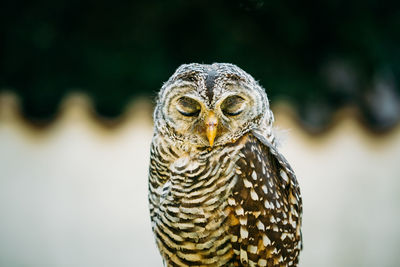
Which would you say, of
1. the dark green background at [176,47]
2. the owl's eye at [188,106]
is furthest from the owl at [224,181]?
the dark green background at [176,47]

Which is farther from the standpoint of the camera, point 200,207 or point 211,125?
point 200,207

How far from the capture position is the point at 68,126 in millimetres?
3211

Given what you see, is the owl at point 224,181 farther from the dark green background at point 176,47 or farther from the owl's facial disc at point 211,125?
the dark green background at point 176,47

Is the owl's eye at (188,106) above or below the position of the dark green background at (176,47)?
below

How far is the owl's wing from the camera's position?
1.28m

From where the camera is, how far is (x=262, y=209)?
1284 mm

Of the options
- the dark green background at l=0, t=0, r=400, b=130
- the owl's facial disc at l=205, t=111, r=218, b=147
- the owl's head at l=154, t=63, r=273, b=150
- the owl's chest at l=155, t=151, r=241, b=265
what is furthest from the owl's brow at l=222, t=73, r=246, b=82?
the dark green background at l=0, t=0, r=400, b=130

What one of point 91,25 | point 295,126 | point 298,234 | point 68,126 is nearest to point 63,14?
point 91,25

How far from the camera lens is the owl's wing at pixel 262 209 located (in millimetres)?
1278

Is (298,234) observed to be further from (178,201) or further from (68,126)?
(68,126)

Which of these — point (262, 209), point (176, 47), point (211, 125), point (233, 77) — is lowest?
point (262, 209)

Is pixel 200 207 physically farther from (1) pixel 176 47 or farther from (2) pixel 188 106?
(1) pixel 176 47

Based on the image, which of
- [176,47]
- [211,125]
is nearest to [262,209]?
[211,125]

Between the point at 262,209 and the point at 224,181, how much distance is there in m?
0.14
